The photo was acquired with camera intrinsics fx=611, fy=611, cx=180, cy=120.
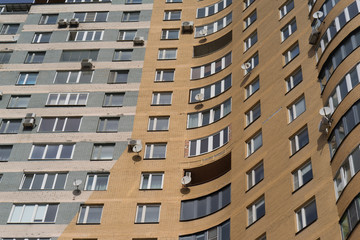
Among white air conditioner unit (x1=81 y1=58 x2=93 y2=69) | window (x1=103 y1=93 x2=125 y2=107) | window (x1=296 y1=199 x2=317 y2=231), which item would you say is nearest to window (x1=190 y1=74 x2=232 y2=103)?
window (x1=103 y1=93 x2=125 y2=107)

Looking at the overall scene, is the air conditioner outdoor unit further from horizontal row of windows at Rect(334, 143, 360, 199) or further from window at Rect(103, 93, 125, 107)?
window at Rect(103, 93, 125, 107)

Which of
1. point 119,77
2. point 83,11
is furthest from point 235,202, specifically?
point 83,11

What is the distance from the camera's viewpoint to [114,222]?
37.7 metres

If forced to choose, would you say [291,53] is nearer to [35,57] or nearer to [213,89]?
[213,89]

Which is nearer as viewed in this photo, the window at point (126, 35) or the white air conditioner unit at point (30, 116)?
the white air conditioner unit at point (30, 116)

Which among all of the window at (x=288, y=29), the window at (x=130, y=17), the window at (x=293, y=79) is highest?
the window at (x=130, y=17)

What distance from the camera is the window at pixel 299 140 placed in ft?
109

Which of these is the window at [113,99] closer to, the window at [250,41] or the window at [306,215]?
the window at [250,41]

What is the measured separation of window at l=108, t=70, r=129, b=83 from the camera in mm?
47969

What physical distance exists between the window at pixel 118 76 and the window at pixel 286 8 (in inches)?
511

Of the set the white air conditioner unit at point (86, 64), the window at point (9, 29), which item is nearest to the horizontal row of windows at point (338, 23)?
the white air conditioner unit at point (86, 64)

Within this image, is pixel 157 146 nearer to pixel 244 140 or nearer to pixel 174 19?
pixel 244 140

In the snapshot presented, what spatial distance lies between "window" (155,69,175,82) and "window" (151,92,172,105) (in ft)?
5.08

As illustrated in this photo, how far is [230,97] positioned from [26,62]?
18379mm
